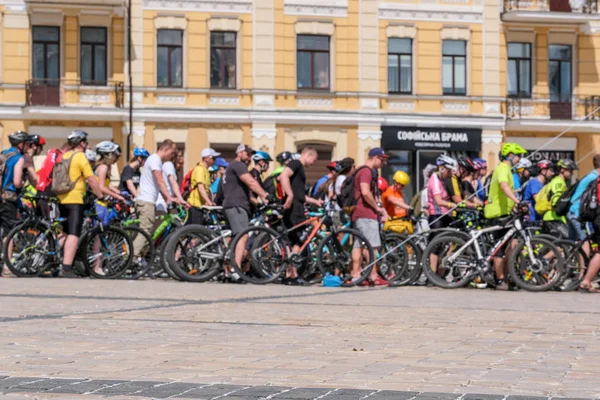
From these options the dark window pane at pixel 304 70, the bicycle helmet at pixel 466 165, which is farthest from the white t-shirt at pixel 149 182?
the dark window pane at pixel 304 70

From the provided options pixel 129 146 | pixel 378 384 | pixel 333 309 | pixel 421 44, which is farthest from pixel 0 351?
pixel 421 44

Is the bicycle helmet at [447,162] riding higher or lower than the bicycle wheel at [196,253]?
higher

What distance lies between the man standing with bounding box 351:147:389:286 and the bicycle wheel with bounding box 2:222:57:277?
3.64 meters

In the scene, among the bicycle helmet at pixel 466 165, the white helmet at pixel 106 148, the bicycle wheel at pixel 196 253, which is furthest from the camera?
the bicycle helmet at pixel 466 165

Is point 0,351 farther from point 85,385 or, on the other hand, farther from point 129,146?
point 129,146

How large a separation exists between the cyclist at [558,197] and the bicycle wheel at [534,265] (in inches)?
105

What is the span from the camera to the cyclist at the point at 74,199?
18.7 metres

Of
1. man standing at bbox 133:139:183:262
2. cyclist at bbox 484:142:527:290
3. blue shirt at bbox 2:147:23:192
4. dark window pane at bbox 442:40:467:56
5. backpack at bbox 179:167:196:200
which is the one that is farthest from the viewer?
dark window pane at bbox 442:40:467:56

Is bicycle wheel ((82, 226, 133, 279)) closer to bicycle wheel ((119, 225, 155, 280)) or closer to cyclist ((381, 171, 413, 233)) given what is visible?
bicycle wheel ((119, 225, 155, 280))

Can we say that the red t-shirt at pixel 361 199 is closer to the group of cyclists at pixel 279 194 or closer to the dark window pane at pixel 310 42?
the group of cyclists at pixel 279 194

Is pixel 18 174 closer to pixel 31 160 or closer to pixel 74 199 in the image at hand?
pixel 31 160

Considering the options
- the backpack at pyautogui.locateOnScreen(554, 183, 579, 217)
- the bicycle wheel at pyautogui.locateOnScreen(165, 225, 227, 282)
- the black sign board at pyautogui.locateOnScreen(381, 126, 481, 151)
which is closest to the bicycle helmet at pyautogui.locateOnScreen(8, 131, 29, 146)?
the bicycle wheel at pyautogui.locateOnScreen(165, 225, 227, 282)

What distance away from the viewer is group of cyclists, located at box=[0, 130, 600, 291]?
61.9 ft

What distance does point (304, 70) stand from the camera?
42469mm
